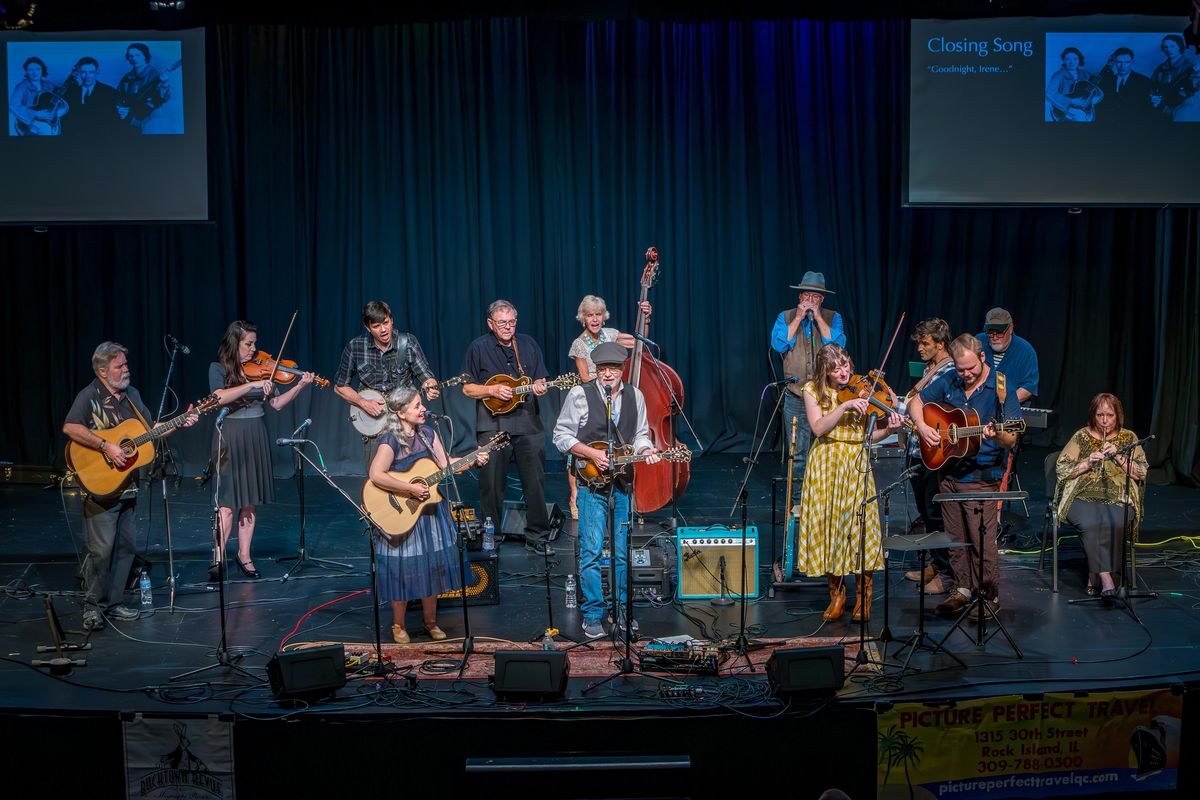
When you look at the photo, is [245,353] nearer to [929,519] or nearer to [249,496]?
[249,496]

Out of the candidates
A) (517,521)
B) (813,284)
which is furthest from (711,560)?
(813,284)

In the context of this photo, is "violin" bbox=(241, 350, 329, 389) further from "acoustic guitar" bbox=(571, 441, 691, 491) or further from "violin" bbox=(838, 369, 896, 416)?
"violin" bbox=(838, 369, 896, 416)

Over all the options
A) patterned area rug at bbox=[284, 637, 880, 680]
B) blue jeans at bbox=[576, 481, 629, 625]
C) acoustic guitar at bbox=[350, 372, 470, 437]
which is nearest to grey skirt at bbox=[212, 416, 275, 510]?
acoustic guitar at bbox=[350, 372, 470, 437]

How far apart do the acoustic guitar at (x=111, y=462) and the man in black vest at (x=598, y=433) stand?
8.81 ft

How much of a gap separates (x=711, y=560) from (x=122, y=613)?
381 cm

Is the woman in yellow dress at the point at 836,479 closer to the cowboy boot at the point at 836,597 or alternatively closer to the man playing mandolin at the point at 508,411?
the cowboy boot at the point at 836,597

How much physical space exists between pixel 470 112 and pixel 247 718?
7.73m

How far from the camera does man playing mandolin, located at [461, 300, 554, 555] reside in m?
8.73

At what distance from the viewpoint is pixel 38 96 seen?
10453 millimetres

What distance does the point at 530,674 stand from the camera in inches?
231

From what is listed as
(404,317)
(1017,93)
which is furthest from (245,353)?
(1017,93)

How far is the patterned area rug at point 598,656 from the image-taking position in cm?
629

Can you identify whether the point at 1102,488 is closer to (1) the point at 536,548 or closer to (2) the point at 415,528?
(1) the point at 536,548

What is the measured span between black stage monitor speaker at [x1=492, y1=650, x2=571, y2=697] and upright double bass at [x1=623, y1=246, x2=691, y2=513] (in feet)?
6.85
